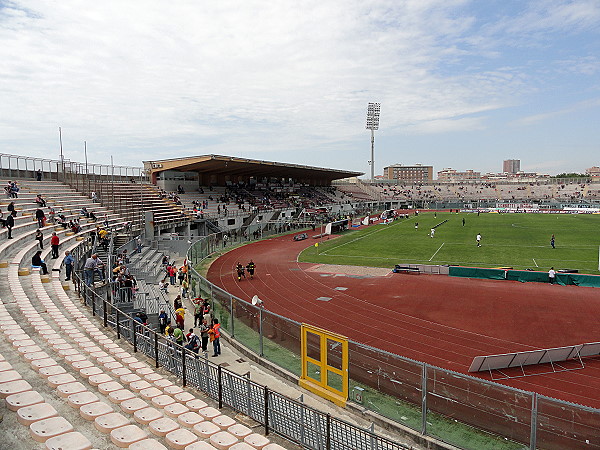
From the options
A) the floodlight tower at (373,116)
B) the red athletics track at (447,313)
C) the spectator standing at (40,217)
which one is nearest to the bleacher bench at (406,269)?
the red athletics track at (447,313)

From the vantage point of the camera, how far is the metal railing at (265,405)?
20.3ft

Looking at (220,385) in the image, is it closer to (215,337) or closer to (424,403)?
(424,403)

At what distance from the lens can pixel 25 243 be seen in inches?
782

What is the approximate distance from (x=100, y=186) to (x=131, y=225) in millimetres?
8217

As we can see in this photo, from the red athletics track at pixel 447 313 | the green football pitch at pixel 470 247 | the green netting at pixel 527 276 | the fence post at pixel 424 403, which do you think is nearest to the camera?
the fence post at pixel 424 403

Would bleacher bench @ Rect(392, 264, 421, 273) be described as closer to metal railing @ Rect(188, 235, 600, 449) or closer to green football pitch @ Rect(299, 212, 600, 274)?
green football pitch @ Rect(299, 212, 600, 274)

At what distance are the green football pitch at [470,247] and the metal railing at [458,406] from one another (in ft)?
70.4

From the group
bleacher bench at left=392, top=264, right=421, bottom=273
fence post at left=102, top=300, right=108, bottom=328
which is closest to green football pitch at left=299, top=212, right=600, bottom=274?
bleacher bench at left=392, top=264, right=421, bottom=273

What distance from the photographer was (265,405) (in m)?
6.62

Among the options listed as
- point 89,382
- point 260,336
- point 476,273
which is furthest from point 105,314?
point 476,273

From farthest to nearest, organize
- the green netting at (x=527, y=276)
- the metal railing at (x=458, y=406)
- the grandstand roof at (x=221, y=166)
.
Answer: the grandstand roof at (x=221, y=166)
the green netting at (x=527, y=276)
the metal railing at (x=458, y=406)

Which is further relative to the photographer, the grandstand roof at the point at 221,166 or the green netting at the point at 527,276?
the grandstand roof at the point at 221,166

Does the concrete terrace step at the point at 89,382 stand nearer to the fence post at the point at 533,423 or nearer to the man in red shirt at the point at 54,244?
the fence post at the point at 533,423

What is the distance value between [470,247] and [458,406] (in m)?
32.2
